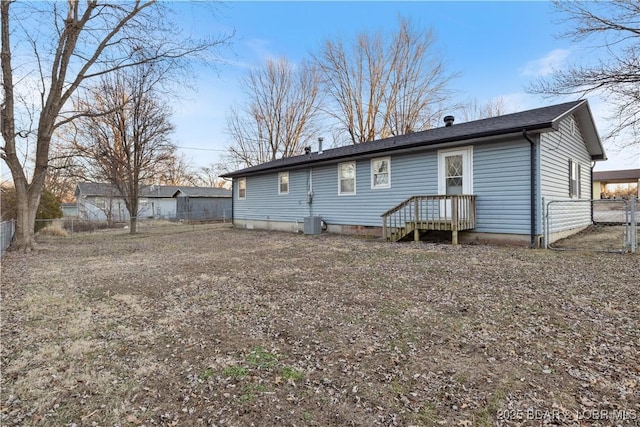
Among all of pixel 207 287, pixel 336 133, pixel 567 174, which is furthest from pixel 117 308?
pixel 336 133

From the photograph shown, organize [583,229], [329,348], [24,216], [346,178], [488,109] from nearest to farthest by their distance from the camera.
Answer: [329,348], [24,216], [583,229], [346,178], [488,109]

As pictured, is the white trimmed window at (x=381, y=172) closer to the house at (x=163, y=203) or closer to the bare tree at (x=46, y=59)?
the bare tree at (x=46, y=59)

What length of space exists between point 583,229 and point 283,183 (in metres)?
11.7

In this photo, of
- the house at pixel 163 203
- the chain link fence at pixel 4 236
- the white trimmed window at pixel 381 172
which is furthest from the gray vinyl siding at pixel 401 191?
the house at pixel 163 203

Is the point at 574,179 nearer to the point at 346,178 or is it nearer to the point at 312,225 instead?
the point at 346,178

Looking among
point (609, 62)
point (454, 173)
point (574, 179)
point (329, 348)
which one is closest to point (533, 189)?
point (454, 173)

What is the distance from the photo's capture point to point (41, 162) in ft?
31.7

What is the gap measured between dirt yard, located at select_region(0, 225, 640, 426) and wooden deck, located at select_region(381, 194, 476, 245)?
289 cm

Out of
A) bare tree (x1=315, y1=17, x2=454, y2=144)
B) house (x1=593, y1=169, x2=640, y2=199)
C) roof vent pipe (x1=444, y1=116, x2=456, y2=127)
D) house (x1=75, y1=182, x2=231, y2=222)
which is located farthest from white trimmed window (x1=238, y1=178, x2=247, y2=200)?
house (x1=593, y1=169, x2=640, y2=199)

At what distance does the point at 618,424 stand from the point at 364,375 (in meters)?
1.53

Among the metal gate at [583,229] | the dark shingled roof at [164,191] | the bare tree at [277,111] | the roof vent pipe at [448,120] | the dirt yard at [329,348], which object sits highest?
the bare tree at [277,111]

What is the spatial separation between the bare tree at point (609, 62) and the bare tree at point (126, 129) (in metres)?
16.4

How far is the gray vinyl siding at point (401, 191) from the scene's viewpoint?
824 cm

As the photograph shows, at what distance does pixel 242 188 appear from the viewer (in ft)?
58.4
